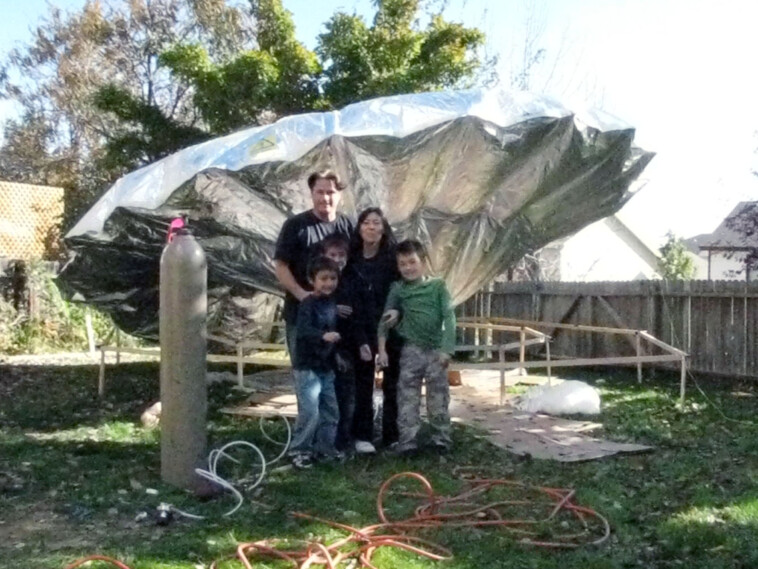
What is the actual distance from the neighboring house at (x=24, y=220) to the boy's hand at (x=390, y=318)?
53.4ft

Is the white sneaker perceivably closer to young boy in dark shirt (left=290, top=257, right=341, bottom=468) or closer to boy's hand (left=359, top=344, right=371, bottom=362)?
young boy in dark shirt (left=290, top=257, right=341, bottom=468)

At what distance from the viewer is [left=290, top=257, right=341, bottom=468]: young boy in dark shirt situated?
600 cm

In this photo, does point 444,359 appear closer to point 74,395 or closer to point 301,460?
point 301,460

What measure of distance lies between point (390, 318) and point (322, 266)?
0.58 meters

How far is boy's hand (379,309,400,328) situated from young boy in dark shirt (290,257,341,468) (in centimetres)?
34

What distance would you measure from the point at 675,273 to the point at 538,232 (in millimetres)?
22101

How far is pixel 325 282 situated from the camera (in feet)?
19.9

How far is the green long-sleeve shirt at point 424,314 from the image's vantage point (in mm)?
6242

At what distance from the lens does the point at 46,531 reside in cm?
468

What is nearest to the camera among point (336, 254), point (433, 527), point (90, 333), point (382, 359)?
point (433, 527)

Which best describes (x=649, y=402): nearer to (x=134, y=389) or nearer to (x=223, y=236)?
(x=223, y=236)

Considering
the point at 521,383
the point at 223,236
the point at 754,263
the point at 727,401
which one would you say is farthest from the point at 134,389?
the point at 754,263

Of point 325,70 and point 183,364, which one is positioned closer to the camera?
point 183,364

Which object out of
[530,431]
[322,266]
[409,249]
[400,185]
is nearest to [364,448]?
[322,266]
